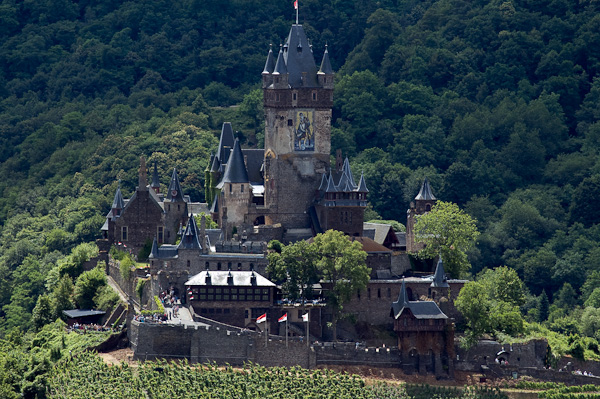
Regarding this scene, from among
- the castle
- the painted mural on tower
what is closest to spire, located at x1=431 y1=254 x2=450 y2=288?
the castle

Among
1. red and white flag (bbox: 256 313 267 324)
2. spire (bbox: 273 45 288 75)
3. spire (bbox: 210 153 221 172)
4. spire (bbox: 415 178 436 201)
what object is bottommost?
red and white flag (bbox: 256 313 267 324)

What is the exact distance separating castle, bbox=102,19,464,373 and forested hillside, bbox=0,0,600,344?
1363 centimetres

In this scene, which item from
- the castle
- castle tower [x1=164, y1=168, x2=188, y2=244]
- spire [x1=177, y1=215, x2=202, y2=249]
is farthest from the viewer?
castle tower [x1=164, y1=168, x2=188, y2=244]

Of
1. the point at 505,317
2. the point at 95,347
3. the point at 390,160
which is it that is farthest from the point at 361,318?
the point at 390,160

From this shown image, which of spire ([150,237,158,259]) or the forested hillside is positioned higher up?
the forested hillside

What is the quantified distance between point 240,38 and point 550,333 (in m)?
75.4

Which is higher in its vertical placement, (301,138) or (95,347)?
(301,138)

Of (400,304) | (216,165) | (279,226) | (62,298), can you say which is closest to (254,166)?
(216,165)

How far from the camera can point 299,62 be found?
127m

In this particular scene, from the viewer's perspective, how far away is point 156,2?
648ft

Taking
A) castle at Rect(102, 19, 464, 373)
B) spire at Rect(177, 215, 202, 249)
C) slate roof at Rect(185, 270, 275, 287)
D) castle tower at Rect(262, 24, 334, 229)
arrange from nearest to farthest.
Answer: slate roof at Rect(185, 270, 275, 287)
castle at Rect(102, 19, 464, 373)
spire at Rect(177, 215, 202, 249)
castle tower at Rect(262, 24, 334, 229)

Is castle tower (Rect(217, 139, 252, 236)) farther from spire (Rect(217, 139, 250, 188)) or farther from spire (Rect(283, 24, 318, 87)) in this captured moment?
spire (Rect(283, 24, 318, 87))

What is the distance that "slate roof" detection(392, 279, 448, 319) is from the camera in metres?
115

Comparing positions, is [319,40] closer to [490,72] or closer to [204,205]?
[490,72]
